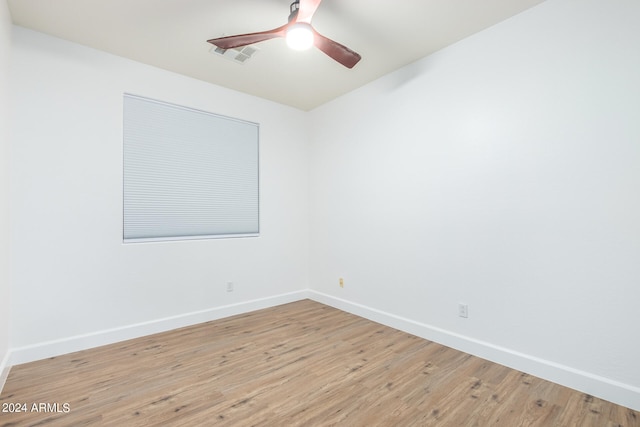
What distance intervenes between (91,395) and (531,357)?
3.15 meters

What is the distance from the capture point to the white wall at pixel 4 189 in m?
2.09

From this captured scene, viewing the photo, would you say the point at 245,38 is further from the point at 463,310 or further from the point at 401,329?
the point at 401,329

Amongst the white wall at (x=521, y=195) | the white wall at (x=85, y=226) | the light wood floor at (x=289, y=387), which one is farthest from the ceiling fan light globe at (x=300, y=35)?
the light wood floor at (x=289, y=387)

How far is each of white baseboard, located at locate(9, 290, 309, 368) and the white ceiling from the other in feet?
8.63

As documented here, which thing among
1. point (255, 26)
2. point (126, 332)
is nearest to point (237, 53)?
point (255, 26)

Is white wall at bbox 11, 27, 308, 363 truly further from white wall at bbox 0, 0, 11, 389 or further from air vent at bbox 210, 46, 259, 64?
air vent at bbox 210, 46, 259, 64

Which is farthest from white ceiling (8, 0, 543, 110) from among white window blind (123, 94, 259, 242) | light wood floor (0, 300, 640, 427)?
light wood floor (0, 300, 640, 427)

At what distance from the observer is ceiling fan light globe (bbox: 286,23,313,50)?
1975 mm

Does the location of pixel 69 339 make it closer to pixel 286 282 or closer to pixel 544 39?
pixel 286 282

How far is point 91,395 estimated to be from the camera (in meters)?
2.00

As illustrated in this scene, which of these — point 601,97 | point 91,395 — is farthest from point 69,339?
point 601,97

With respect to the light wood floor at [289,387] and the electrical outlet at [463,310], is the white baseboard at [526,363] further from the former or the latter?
the electrical outlet at [463,310]

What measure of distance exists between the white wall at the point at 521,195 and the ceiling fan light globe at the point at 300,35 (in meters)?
1.45

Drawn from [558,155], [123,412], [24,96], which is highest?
[24,96]
